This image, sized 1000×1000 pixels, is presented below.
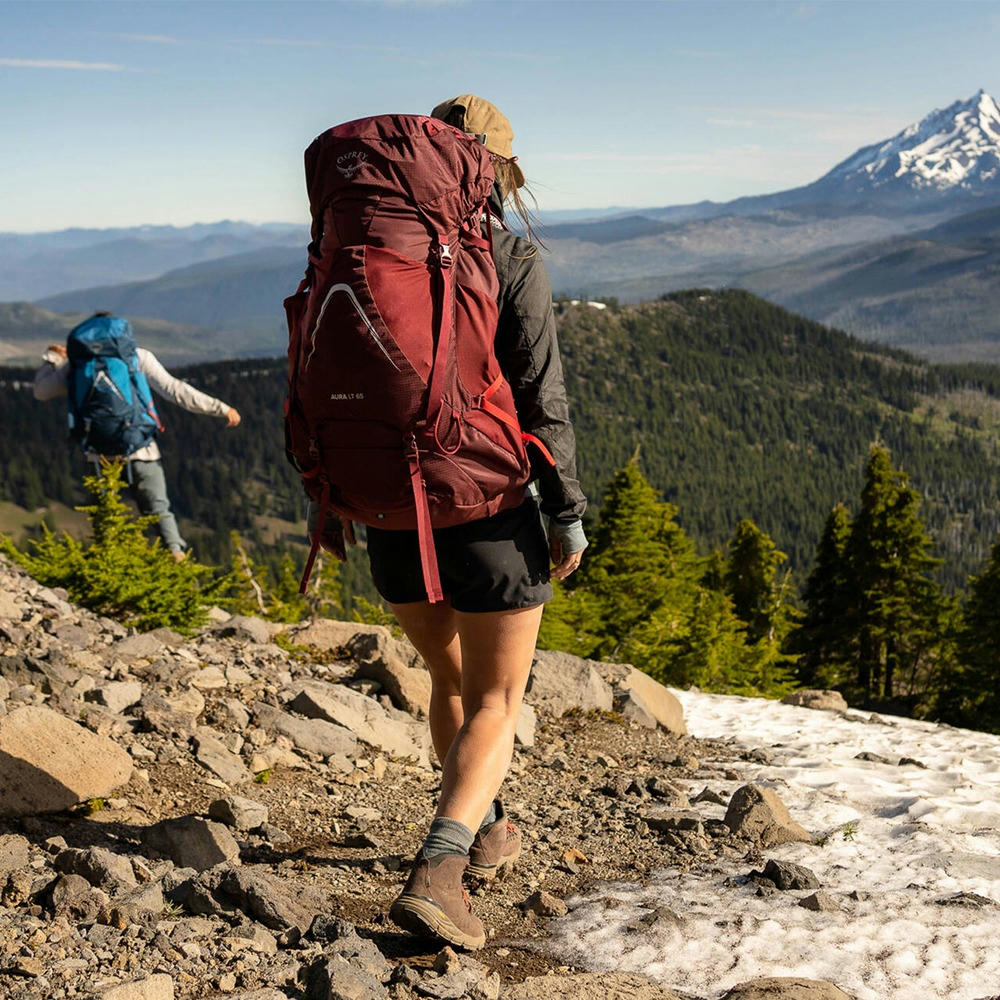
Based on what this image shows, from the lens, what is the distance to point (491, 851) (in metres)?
4.36

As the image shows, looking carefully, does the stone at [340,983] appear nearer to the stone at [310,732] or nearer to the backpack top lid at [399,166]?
the backpack top lid at [399,166]

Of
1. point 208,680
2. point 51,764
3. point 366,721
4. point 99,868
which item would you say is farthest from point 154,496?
point 99,868

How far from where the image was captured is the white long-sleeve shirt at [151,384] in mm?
9828

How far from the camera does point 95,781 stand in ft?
16.6

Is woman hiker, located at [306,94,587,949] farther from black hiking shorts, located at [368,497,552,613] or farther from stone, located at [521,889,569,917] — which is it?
stone, located at [521,889,569,917]

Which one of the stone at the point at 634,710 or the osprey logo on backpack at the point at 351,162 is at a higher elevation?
the osprey logo on backpack at the point at 351,162

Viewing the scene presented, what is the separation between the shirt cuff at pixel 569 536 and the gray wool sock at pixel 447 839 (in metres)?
1.08

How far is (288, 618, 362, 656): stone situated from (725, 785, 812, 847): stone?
14.5 feet

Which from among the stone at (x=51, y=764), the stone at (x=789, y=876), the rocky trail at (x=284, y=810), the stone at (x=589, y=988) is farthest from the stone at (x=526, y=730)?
the stone at (x=589, y=988)

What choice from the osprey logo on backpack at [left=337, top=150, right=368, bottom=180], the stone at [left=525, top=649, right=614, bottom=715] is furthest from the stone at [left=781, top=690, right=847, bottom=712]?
the osprey logo on backpack at [left=337, top=150, right=368, bottom=180]

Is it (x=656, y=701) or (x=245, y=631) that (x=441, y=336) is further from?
(x=245, y=631)

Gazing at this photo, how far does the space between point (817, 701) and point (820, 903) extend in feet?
26.2

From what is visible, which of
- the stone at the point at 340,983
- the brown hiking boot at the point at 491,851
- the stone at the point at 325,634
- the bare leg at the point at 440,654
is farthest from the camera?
the stone at the point at 325,634

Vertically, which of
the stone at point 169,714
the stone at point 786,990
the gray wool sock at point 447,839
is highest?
the gray wool sock at point 447,839
